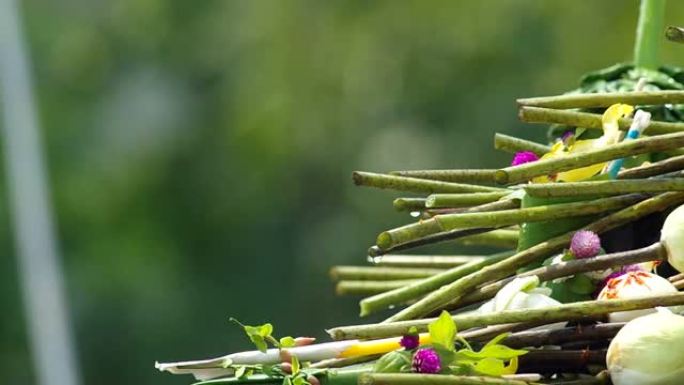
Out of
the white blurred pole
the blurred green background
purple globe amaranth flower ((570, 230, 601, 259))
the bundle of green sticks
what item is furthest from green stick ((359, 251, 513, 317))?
the white blurred pole

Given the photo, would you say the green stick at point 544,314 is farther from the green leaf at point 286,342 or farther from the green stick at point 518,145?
the green stick at point 518,145

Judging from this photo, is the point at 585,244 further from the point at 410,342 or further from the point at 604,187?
the point at 410,342

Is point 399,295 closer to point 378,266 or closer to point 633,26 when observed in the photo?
point 378,266

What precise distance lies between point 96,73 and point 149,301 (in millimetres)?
1924

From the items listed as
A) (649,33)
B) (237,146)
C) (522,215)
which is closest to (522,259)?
(522,215)

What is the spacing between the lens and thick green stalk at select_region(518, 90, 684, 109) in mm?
1229

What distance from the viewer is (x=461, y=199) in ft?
4.15

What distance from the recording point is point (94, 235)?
10.5 meters

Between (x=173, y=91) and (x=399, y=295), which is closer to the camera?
(x=399, y=295)

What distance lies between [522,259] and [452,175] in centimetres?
12

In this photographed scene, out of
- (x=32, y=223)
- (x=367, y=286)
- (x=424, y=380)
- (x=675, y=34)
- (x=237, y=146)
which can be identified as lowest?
(x=424, y=380)

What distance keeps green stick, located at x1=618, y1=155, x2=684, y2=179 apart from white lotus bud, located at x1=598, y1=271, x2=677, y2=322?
3.7 inches

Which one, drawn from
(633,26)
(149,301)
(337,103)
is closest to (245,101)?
(337,103)

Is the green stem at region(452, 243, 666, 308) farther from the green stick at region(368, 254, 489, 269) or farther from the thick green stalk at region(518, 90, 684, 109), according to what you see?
the green stick at region(368, 254, 489, 269)
